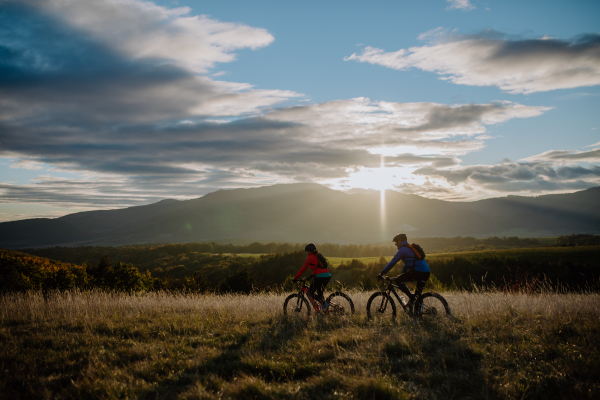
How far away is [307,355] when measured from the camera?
6.20m

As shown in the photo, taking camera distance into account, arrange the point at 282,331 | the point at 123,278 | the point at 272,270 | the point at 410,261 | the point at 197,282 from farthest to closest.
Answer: the point at 272,270 → the point at 197,282 → the point at 123,278 → the point at 410,261 → the point at 282,331

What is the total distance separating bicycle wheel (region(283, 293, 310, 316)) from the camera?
30.8 ft

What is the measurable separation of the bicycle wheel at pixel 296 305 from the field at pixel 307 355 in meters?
0.42

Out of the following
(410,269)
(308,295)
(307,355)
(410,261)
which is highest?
(410,261)

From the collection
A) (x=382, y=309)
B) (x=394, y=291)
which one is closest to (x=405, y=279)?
(x=394, y=291)

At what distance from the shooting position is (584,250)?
69.5 meters

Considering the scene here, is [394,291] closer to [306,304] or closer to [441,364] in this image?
[306,304]

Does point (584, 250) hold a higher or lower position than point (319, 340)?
lower

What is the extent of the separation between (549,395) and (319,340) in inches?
156

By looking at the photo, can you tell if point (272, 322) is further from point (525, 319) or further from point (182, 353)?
point (525, 319)

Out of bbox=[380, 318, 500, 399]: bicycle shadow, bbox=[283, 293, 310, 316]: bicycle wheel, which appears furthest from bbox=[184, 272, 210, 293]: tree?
bbox=[380, 318, 500, 399]: bicycle shadow

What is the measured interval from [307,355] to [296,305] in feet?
11.3

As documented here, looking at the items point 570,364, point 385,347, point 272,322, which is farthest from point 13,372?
point 570,364

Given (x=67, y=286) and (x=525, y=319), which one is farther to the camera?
(x=67, y=286)
